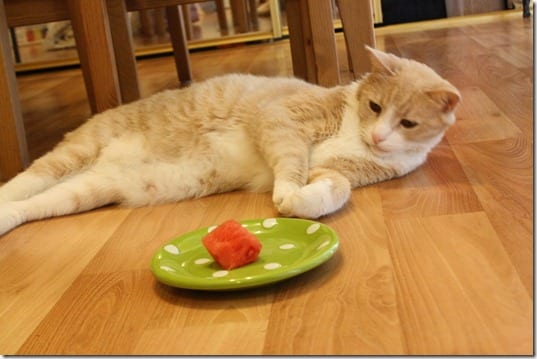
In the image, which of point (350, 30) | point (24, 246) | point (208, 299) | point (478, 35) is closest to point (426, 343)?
point (208, 299)

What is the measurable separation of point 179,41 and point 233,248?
2.72 m

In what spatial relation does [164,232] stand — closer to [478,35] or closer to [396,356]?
[396,356]

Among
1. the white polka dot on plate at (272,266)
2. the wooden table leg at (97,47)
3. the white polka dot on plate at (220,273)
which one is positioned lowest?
the white polka dot on plate at (272,266)

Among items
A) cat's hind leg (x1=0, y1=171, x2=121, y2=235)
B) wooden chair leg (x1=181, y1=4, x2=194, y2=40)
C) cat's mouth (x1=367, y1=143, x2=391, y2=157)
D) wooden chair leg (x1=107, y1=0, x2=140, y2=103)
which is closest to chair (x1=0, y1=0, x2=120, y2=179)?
cat's hind leg (x1=0, y1=171, x2=121, y2=235)

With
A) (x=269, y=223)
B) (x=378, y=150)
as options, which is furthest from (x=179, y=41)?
(x=269, y=223)

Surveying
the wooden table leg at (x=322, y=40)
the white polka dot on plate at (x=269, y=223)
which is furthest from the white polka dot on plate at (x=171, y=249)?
the wooden table leg at (x=322, y=40)

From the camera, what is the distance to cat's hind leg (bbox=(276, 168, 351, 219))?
1665 millimetres

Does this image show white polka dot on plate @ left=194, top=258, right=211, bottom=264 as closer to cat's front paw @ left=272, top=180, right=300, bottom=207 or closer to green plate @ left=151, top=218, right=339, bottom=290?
green plate @ left=151, top=218, right=339, bottom=290

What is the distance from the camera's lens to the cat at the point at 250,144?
188cm

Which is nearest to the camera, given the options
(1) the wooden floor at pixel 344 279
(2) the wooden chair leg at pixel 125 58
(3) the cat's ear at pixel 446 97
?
(1) the wooden floor at pixel 344 279

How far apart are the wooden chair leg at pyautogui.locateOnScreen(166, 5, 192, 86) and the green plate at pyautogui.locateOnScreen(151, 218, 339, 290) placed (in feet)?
8.04

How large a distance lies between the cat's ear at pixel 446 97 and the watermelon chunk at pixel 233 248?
71cm

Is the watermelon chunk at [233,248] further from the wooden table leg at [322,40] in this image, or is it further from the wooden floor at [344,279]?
the wooden table leg at [322,40]

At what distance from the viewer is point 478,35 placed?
4.55m
